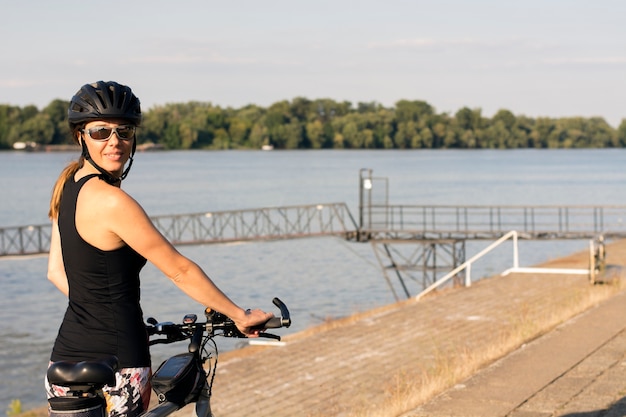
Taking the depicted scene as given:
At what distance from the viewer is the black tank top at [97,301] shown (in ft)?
10.9

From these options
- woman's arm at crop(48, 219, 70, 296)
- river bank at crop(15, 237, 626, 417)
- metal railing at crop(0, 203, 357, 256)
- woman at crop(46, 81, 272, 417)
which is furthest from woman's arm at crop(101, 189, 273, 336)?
metal railing at crop(0, 203, 357, 256)

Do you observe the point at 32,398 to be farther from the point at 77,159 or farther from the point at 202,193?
the point at 202,193

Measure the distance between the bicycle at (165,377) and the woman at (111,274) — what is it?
10 cm

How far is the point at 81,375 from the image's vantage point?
9.46 ft

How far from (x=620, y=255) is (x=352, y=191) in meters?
72.1

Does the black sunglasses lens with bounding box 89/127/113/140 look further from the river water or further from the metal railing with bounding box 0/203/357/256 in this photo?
the metal railing with bounding box 0/203/357/256

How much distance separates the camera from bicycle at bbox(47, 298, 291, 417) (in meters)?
2.90

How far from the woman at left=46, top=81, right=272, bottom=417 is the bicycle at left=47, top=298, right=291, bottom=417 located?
0.10 meters

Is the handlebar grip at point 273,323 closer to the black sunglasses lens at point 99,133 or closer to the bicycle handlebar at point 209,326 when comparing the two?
the bicycle handlebar at point 209,326

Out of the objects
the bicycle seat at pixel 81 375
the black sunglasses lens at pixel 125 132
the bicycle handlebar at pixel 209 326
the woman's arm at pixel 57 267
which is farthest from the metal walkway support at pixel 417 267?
the bicycle seat at pixel 81 375

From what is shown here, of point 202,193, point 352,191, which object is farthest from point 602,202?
point 202,193

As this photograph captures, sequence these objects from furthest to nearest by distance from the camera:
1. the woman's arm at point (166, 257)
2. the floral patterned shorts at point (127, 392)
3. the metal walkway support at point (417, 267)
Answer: the metal walkway support at point (417, 267) → the floral patterned shorts at point (127, 392) → the woman's arm at point (166, 257)

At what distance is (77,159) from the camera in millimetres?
3666

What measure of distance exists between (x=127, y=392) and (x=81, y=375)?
488 millimetres
